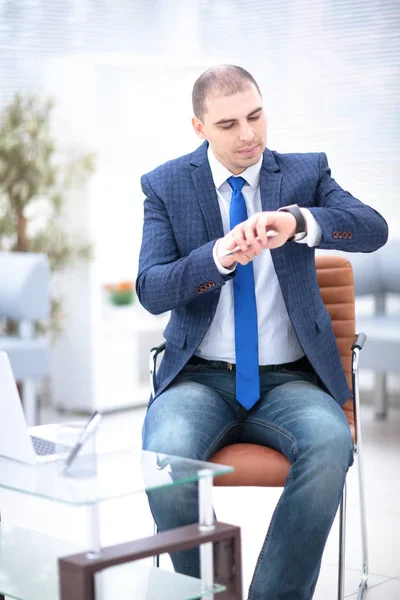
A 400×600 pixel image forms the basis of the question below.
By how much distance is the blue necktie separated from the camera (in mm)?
2248

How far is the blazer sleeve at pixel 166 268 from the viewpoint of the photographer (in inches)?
85.2

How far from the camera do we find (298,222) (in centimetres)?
214

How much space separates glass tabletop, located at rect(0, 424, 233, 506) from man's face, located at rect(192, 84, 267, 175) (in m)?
0.77

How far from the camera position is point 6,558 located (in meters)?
2.05

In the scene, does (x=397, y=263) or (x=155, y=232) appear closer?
(x=155, y=232)

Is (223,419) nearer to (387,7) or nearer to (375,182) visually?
(375,182)

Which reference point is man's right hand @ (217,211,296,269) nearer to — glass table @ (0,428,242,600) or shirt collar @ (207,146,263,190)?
shirt collar @ (207,146,263,190)

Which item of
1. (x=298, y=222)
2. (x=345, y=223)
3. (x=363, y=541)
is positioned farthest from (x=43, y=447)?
(x=363, y=541)

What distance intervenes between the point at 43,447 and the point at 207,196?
0.76 m

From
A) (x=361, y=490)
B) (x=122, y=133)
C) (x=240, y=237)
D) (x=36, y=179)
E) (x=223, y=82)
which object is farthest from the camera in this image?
(x=122, y=133)

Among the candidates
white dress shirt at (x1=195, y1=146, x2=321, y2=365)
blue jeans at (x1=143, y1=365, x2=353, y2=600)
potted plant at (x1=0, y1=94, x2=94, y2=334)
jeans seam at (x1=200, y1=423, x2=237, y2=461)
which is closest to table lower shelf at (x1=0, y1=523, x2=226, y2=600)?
blue jeans at (x1=143, y1=365, x2=353, y2=600)

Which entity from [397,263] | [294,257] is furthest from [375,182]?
[294,257]

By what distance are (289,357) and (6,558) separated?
815 millimetres

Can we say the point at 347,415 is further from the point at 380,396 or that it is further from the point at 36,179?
the point at 36,179
